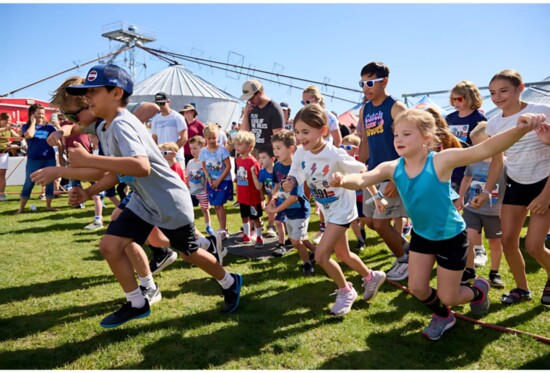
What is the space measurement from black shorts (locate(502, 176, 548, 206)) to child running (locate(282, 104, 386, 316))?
56.3 inches

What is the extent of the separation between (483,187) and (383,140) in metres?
1.22

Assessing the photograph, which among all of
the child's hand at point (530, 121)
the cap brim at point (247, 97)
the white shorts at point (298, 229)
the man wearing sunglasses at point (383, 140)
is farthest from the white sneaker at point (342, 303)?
the cap brim at point (247, 97)

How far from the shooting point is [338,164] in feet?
12.6

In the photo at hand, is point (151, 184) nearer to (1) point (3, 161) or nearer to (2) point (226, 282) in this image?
(2) point (226, 282)

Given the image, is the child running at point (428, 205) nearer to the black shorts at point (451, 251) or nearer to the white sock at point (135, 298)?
the black shorts at point (451, 251)

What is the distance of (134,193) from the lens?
3.63 meters

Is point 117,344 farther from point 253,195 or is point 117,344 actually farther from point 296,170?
point 253,195

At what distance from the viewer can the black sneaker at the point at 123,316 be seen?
3342 mm

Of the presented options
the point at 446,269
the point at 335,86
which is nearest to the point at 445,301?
the point at 446,269

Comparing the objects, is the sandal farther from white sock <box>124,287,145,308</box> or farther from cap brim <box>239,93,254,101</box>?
cap brim <box>239,93,254,101</box>

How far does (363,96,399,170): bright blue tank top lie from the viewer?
15.0 feet

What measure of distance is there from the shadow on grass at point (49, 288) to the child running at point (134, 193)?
4.65 ft

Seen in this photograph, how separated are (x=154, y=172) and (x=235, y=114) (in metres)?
31.6

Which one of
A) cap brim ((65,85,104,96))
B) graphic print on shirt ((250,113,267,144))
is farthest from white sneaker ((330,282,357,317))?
graphic print on shirt ((250,113,267,144))
